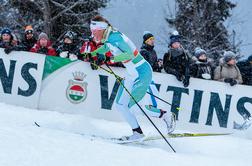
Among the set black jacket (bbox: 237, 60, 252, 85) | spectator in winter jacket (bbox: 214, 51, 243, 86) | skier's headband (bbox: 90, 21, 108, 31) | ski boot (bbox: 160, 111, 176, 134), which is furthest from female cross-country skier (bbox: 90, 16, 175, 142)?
black jacket (bbox: 237, 60, 252, 85)

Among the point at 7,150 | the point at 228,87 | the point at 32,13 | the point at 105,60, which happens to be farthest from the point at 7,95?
the point at 32,13

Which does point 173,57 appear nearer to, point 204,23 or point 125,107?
point 125,107

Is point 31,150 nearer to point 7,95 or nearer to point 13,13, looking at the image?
point 7,95

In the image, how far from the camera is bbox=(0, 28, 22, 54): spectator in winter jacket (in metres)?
9.57

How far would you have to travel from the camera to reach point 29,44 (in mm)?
10133

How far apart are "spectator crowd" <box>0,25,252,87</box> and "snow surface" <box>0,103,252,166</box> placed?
1173 mm


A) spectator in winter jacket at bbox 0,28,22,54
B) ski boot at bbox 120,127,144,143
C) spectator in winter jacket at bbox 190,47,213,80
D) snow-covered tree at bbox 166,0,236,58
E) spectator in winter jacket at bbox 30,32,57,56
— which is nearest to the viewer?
ski boot at bbox 120,127,144,143

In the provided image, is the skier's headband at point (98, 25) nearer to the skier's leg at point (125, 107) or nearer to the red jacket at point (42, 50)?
the skier's leg at point (125, 107)

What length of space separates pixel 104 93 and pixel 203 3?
2097 centimetres

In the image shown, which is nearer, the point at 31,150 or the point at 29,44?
the point at 31,150

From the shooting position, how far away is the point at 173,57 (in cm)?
952

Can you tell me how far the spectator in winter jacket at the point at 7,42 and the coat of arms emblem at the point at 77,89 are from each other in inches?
49.7

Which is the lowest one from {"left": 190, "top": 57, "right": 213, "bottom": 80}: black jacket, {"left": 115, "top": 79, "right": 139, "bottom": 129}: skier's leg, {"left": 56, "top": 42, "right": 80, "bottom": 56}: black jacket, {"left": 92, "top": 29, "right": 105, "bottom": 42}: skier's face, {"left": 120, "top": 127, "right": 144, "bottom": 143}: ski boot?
{"left": 120, "top": 127, "right": 144, "bottom": 143}: ski boot

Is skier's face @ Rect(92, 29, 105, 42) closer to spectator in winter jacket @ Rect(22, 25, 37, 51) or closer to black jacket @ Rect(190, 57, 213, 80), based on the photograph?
black jacket @ Rect(190, 57, 213, 80)
